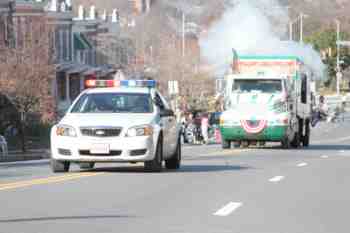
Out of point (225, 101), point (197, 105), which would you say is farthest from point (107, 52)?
point (225, 101)

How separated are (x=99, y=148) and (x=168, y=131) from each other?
92.4 inches

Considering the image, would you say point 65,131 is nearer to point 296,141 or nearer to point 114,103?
Answer: point 114,103

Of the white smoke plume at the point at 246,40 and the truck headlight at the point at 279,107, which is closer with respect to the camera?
the truck headlight at the point at 279,107

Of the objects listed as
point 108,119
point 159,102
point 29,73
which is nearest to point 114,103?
point 159,102

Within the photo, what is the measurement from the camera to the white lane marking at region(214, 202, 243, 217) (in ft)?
51.4

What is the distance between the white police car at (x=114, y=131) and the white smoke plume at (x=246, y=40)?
24.4m

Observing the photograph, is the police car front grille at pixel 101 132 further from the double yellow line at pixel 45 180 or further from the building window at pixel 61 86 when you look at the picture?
the building window at pixel 61 86

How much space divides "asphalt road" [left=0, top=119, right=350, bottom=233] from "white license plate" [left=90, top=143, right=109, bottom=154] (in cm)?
44

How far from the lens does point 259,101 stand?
40562 millimetres

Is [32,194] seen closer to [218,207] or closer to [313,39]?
[218,207]

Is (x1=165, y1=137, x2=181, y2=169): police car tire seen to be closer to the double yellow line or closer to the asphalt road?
the asphalt road

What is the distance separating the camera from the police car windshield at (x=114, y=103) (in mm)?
23953

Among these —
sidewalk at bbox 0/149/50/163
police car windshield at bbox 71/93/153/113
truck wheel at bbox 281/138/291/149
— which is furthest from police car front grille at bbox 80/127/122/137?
truck wheel at bbox 281/138/291/149

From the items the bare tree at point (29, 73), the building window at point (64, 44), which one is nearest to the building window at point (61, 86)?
the building window at point (64, 44)
